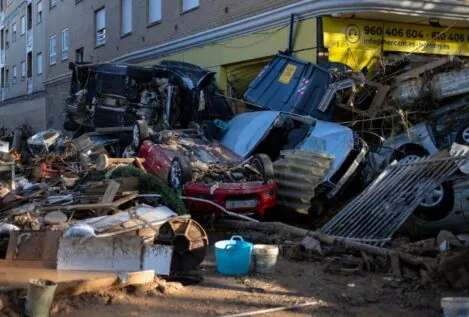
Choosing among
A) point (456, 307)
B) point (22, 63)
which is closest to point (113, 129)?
point (456, 307)

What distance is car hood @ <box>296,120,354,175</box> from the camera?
30.7 feet

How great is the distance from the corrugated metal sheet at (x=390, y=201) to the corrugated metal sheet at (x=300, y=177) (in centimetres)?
85

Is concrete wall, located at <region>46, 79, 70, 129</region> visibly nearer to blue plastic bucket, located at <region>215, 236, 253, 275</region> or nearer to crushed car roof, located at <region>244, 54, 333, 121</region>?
crushed car roof, located at <region>244, 54, 333, 121</region>

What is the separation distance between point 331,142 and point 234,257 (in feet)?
13.2

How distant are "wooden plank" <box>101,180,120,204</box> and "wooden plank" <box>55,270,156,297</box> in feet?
9.00

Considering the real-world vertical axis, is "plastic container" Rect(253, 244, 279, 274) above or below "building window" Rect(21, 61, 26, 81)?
below

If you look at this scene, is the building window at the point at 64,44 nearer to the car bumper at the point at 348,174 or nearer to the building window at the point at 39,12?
the building window at the point at 39,12

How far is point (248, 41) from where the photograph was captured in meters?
15.8

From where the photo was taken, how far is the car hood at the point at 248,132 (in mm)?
10441

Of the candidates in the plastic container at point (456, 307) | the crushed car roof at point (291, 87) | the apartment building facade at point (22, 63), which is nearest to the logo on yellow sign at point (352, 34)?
the crushed car roof at point (291, 87)

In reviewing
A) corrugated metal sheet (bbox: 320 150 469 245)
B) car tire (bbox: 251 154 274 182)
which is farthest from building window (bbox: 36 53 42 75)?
corrugated metal sheet (bbox: 320 150 469 245)

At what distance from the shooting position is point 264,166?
9.14 meters

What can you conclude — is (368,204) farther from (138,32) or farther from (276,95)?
(138,32)

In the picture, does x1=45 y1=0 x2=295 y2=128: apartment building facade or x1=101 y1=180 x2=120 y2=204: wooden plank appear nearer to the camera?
x1=101 y1=180 x2=120 y2=204: wooden plank
